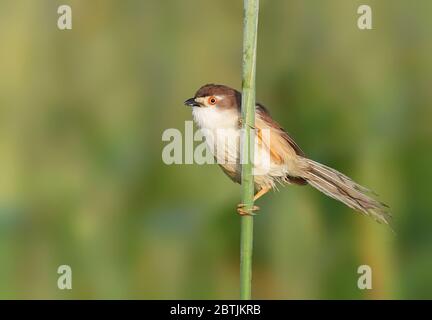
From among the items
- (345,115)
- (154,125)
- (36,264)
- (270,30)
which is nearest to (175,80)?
(154,125)

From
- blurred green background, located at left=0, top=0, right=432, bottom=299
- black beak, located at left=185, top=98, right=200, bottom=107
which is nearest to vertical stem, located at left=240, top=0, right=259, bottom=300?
black beak, located at left=185, top=98, right=200, bottom=107

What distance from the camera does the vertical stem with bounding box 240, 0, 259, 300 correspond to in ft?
9.98

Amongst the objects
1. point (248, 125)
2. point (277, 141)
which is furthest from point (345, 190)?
point (248, 125)

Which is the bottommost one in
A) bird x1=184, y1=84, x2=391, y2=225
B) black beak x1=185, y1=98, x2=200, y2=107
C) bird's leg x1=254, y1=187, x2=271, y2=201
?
bird's leg x1=254, y1=187, x2=271, y2=201

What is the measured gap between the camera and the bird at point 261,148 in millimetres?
4109

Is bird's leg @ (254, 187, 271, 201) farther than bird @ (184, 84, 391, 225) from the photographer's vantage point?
Yes

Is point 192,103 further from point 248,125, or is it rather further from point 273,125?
point 248,125

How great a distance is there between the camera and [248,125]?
3.21m

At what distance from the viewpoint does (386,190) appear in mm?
4453

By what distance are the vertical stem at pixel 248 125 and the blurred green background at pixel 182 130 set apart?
1.23m

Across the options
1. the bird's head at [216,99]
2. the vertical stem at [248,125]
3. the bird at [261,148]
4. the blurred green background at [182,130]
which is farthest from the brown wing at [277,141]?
the vertical stem at [248,125]

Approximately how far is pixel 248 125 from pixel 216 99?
991 mm

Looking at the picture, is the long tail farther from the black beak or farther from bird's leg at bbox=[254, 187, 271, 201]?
the black beak
